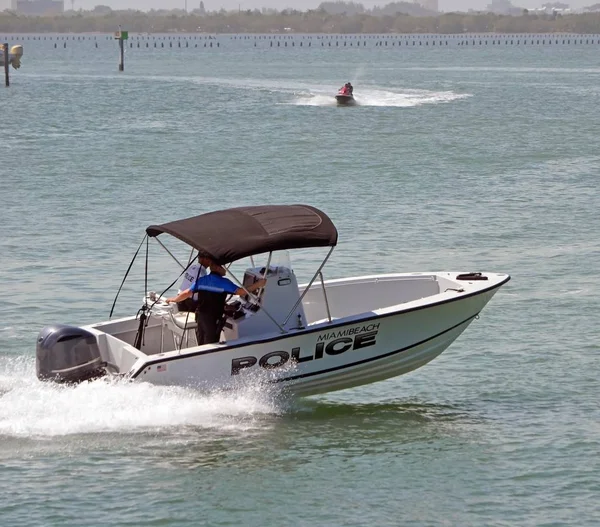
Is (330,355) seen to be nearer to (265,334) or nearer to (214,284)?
(265,334)

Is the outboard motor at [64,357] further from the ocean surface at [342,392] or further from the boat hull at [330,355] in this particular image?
the boat hull at [330,355]

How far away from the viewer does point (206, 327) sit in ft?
46.0

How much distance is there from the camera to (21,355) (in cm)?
1752

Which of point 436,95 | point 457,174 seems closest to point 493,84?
point 436,95

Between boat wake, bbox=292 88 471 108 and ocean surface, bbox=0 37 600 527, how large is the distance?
16387 mm

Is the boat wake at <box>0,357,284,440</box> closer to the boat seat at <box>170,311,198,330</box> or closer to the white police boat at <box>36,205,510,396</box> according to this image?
the white police boat at <box>36,205,510,396</box>

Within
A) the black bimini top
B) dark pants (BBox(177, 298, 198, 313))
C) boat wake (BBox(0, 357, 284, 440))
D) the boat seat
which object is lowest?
boat wake (BBox(0, 357, 284, 440))

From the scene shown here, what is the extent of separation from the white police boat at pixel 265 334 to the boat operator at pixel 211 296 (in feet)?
0.52

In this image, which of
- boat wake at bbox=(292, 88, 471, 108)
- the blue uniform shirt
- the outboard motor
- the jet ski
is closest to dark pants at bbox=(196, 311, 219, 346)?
the blue uniform shirt

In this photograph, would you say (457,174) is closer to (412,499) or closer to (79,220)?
(79,220)

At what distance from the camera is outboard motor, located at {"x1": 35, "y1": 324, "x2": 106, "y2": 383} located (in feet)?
45.2

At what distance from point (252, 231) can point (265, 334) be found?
1209mm

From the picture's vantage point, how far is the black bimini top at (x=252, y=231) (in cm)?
1367

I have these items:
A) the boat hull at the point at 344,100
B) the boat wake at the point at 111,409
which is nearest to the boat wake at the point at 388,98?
the boat hull at the point at 344,100
